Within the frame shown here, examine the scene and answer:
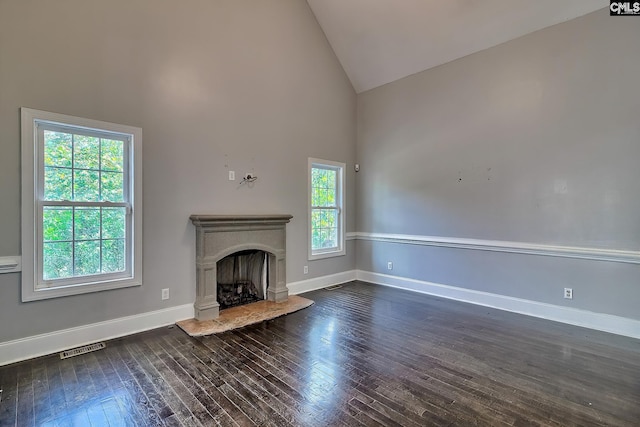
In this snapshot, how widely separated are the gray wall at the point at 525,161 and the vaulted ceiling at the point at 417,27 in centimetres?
15

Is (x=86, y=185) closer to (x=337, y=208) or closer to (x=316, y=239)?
(x=316, y=239)

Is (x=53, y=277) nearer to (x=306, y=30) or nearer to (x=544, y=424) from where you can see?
(x=544, y=424)

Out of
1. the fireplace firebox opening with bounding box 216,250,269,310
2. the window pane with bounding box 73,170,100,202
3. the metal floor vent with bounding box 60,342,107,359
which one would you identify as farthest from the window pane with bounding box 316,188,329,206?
the metal floor vent with bounding box 60,342,107,359

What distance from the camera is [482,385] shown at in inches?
89.7

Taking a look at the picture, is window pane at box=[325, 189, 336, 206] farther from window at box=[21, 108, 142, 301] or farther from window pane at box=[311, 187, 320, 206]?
window at box=[21, 108, 142, 301]

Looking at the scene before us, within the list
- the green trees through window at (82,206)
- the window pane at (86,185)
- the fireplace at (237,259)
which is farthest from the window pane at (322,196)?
the window pane at (86,185)

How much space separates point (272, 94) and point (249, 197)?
150cm

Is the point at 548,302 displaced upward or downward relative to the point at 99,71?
downward

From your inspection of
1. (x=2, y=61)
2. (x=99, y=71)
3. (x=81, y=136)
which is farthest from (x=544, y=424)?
(x=2, y=61)

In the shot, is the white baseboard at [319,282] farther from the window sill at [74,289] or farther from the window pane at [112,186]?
the window pane at [112,186]

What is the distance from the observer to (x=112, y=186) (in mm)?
3092

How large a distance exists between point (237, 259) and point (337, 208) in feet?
6.55

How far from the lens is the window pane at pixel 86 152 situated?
2884 mm

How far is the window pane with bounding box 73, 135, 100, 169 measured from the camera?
288 centimetres
